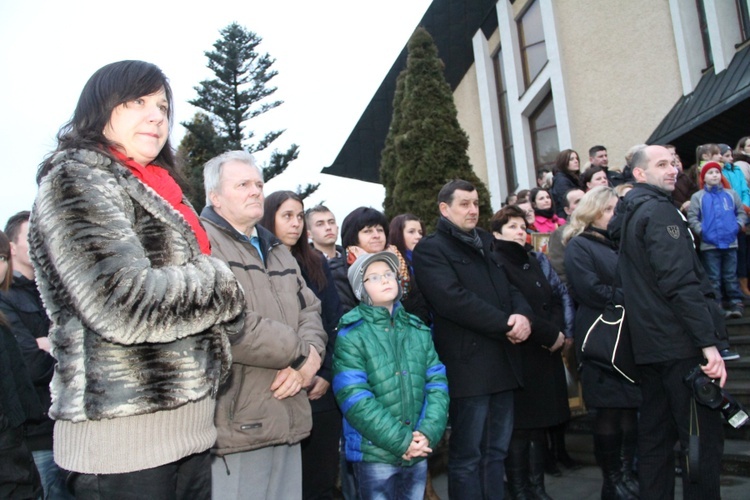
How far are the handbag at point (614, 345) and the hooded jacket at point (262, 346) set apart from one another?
1863mm

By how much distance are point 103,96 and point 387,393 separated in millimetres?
2272

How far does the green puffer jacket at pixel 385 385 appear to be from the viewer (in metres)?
3.47

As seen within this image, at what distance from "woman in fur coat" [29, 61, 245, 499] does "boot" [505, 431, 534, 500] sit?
10.3ft

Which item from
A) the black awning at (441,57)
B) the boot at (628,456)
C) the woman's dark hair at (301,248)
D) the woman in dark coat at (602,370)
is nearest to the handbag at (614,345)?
the woman in dark coat at (602,370)

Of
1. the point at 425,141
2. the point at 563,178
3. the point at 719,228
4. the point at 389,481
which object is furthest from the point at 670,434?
the point at 425,141

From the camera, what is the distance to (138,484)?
1.75 metres

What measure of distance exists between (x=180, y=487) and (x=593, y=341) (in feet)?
9.70

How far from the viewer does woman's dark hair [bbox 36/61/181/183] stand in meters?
1.90

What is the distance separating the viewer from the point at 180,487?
188 cm

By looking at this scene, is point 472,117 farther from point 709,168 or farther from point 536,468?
point 536,468

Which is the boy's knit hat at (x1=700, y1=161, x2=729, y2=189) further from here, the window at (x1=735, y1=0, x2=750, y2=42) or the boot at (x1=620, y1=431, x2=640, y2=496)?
the window at (x1=735, y1=0, x2=750, y2=42)

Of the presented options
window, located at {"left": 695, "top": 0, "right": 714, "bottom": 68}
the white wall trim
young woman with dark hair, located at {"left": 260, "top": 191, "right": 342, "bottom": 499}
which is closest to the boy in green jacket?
young woman with dark hair, located at {"left": 260, "top": 191, "right": 342, "bottom": 499}

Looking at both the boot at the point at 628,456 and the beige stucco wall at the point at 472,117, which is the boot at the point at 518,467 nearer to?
the boot at the point at 628,456

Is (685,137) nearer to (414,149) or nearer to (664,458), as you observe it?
(414,149)
